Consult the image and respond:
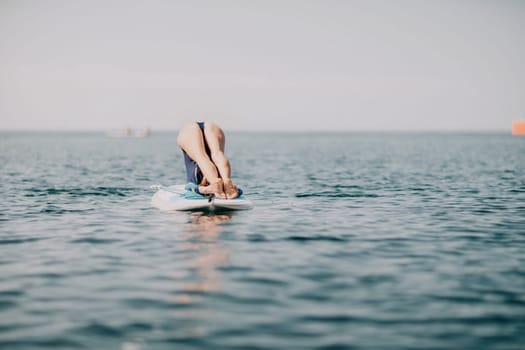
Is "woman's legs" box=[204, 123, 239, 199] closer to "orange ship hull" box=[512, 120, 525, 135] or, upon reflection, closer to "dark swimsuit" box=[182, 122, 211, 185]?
"dark swimsuit" box=[182, 122, 211, 185]

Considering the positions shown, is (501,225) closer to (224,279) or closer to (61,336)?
(224,279)

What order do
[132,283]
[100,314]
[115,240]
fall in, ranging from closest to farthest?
[100,314]
[132,283]
[115,240]

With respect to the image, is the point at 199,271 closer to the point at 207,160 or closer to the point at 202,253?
the point at 202,253

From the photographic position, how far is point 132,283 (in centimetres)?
934

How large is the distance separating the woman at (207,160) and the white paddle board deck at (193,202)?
19 cm

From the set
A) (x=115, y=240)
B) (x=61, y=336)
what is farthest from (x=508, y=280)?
(x=115, y=240)

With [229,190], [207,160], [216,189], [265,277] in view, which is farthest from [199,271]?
[207,160]

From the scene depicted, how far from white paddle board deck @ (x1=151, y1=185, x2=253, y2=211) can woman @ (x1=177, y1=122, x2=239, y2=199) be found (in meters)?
0.19

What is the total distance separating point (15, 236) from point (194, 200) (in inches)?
194

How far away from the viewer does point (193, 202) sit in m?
16.7

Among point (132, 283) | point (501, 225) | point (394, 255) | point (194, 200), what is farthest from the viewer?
point (194, 200)

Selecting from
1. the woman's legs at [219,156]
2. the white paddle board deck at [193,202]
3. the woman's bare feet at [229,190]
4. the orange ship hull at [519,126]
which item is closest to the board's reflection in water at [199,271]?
the white paddle board deck at [193,202]

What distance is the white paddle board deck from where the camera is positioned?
1669 centimetres

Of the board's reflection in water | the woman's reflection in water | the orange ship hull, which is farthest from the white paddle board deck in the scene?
the orange ship hull
